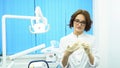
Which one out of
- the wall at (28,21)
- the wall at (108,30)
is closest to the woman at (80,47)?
the wall at (108,30)

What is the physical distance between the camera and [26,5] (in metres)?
2.86

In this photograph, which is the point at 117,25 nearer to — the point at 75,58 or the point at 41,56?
the point at 75,58

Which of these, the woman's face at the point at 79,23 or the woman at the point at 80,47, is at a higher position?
the woman's face at the point at 79,23

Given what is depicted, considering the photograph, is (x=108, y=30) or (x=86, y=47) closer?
(x=86, y=47)

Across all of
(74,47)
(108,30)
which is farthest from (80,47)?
(108,30)

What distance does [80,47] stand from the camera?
1.53m

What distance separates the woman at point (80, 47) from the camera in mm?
1515

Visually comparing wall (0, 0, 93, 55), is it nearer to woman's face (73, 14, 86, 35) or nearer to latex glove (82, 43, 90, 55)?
woman's face (73, 14, 86, 35)

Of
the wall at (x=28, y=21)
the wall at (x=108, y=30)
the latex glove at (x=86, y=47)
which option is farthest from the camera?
the wall at (x=28, y=21)

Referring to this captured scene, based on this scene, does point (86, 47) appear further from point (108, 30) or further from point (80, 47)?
point (108, 30)

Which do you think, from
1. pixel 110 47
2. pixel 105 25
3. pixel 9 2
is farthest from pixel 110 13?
pixel 9 2

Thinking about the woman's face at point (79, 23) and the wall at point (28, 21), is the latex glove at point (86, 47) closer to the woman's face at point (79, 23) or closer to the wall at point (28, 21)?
the woman's face at point (79, 23)

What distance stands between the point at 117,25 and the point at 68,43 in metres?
0.97

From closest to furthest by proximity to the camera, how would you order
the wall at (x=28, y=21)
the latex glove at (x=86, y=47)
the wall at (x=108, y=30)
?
the latex glove at (x=86, y=47)
the wall at (x=108, y=30)
the wall at (x=28, y=21)
